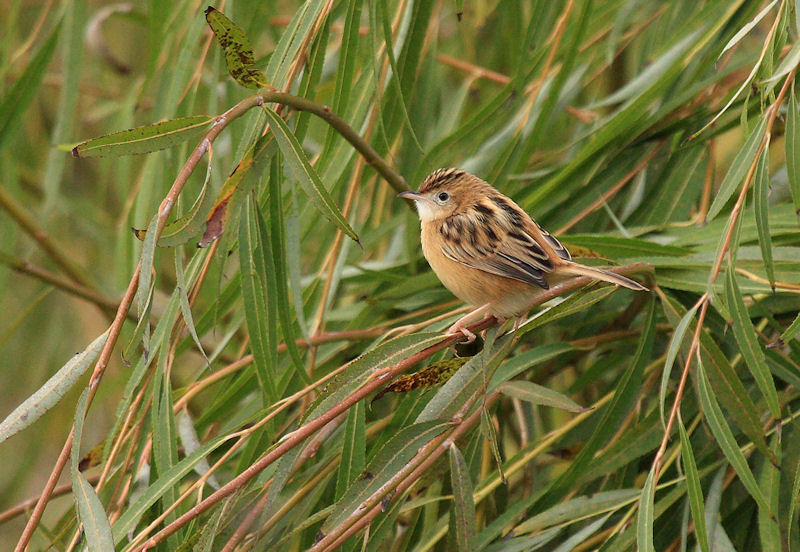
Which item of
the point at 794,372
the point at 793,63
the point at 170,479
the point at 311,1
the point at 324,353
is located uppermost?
the point at 311,1

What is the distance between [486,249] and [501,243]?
62mm

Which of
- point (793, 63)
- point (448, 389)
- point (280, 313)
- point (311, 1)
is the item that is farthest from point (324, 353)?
point (793, 63)

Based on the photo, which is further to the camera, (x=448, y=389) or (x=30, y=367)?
(x=30, y=367)

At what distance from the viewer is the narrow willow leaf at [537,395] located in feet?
9.45

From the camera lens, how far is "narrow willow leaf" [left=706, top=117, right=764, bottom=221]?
249 centimetres

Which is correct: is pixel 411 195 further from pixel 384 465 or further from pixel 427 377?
pixel 384 465

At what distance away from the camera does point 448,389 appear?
2779 mm

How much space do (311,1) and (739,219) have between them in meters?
1.41

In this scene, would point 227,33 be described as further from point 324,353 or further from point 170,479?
point 324,353

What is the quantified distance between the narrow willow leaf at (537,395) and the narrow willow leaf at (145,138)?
4.04 feet

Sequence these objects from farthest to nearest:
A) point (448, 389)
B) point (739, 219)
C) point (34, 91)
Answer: point (34, 91), point (448, 389), point (739, 219)

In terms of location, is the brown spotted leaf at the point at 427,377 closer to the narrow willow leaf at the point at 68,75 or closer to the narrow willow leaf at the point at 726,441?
the narrow willow leaf at the point at 726,441

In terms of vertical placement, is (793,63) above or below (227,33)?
below

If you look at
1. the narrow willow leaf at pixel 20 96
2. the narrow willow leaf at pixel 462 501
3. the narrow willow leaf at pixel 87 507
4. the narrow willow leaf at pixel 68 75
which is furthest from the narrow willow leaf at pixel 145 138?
the narrow willow leaf at pixel 20 96
